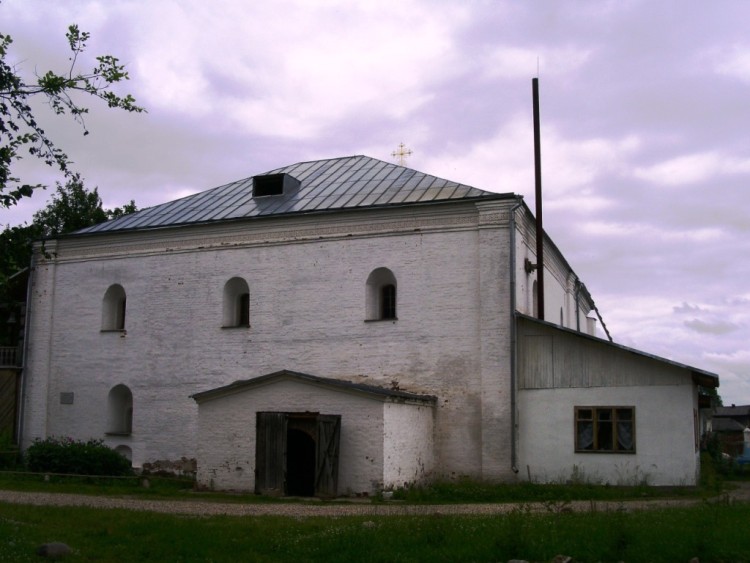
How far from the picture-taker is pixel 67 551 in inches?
412

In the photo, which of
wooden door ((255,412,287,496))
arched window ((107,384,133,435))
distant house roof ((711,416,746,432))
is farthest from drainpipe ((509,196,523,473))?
distant house roof ((711,416,746,432))

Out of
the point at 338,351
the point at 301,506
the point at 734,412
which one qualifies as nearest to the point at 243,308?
the point at 338,351

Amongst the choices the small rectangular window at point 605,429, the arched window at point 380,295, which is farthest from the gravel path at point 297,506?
the arched window at point 380,295

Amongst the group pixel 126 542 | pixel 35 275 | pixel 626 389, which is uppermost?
pixel 35 275

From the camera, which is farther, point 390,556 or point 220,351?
point 220,351

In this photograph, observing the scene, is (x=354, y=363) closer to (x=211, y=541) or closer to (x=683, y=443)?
(x=683, y=443)

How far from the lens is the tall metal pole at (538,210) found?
74.6 ft

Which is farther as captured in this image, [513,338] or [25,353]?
[25,353]

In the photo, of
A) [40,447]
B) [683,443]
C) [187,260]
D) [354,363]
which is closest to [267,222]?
[187,260]

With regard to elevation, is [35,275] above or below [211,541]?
above

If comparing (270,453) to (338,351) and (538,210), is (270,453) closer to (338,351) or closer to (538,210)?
(338,351)

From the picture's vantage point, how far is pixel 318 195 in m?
24.8

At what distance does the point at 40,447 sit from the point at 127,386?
357cm

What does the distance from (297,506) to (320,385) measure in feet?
12.6
